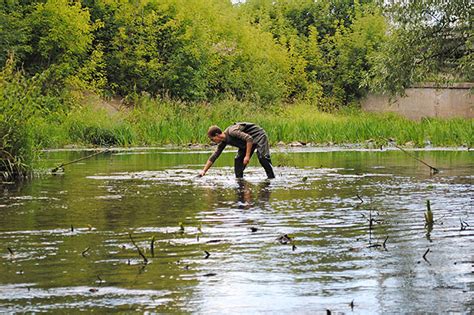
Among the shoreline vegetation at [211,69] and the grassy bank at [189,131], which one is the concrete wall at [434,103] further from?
the grassy bank at [189,131]

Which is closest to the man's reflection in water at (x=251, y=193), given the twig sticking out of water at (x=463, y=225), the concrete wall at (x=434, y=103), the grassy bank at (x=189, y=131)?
the twig sticking out of water at (x=463, y=225)

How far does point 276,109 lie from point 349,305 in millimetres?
47003

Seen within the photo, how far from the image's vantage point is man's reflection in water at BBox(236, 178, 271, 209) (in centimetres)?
1395

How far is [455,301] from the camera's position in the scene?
259 inches

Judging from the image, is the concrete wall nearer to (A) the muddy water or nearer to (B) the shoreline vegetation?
(B) the shoreline vegetation

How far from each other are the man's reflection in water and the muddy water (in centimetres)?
2

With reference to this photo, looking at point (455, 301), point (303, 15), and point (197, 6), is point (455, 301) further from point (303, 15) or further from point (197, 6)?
point (303, 15)

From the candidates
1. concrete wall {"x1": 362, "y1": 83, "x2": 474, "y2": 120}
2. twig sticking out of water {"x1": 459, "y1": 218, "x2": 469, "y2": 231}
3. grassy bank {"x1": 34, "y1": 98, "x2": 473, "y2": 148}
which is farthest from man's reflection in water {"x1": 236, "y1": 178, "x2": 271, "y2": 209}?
concrete wall {"x1": 362, "y1": 83, "x2": 474, "y2": 120}

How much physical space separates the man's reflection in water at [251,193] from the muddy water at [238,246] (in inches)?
1.0

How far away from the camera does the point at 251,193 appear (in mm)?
15727

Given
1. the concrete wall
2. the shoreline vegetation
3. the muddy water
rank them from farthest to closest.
A: the concrete wall → the shoreline vegetation → the muddy water

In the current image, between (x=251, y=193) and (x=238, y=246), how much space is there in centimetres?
631

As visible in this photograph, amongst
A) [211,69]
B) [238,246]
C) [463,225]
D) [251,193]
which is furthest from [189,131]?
[238,246]

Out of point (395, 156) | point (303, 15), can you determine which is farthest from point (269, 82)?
point (395, 156)
